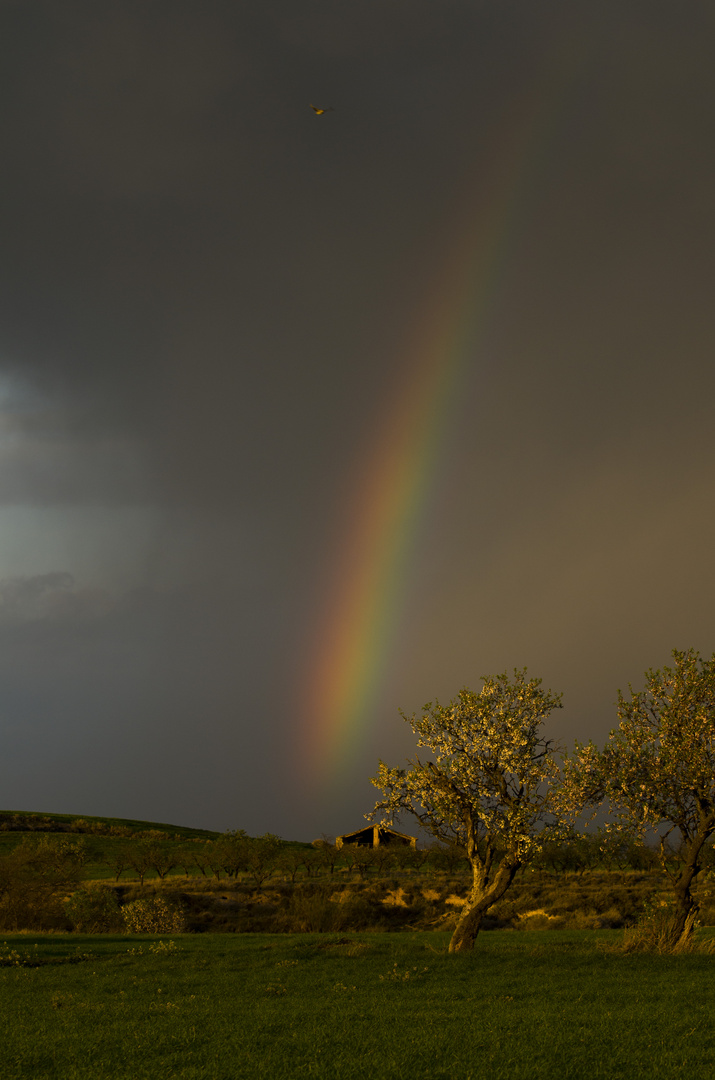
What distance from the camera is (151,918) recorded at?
196ft

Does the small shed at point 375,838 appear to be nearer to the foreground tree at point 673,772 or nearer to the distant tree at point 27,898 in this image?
the distant tree at point 27,898

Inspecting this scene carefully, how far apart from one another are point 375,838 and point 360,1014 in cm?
11272

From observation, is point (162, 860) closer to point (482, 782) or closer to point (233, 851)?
point (233, 851)

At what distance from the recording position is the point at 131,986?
28547 millimetres

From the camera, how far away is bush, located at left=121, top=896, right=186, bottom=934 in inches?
2325

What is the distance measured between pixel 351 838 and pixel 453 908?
64680mm

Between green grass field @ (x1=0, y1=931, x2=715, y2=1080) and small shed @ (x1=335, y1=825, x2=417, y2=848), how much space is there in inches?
3638

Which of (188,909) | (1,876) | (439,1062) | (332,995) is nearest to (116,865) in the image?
(188,909)

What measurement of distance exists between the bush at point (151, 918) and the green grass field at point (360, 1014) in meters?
23.1

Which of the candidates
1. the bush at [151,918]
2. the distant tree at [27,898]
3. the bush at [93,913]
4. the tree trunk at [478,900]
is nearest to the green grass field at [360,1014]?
the tree trunk at [478,900]

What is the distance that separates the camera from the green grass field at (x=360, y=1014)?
613 inches

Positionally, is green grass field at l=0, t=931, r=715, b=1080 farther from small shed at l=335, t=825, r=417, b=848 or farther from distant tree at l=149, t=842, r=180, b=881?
small shed at l=335, t=825, r=417, b=848

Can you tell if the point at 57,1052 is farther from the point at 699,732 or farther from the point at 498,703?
the point at 699,732

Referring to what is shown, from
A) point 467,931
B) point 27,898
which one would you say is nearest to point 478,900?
point 467,931
